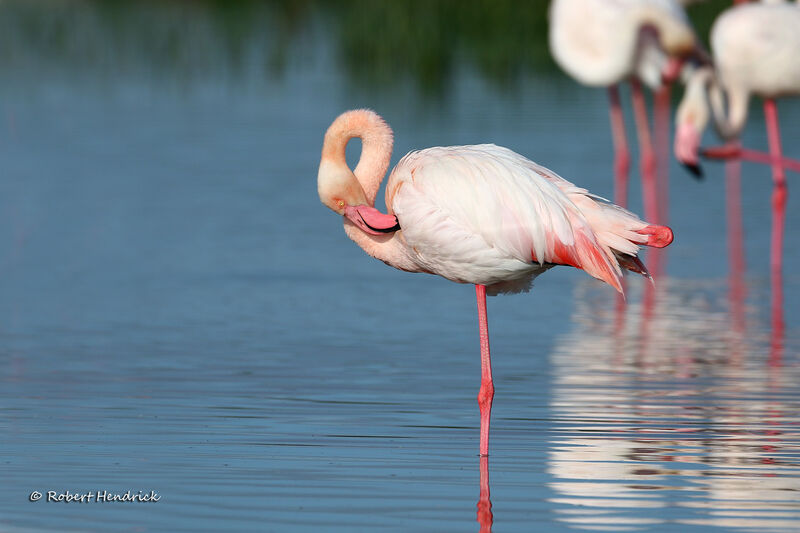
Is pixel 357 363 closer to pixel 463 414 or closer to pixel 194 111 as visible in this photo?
pixel 463 414

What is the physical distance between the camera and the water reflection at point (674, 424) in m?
5.00

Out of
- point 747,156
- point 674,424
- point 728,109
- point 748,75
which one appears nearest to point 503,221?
point 674,424

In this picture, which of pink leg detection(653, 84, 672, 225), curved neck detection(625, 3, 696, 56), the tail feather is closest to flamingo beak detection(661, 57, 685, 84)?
curved neck detection(625, 3, 696, 56)

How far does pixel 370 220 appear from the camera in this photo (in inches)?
241

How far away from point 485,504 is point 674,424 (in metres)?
1.41

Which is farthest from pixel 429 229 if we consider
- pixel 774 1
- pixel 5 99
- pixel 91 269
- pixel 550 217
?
pixel 5 99

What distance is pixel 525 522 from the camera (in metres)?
4.82

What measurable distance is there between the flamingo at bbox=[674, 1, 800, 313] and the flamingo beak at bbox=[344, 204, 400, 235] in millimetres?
6246

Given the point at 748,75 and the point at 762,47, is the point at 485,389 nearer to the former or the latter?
the point at 762,47

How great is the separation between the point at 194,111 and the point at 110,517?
1447 centimetres

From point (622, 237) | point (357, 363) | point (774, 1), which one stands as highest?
point (774, 1)

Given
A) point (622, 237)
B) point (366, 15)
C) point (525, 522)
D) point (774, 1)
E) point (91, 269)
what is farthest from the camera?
point (366, 15)

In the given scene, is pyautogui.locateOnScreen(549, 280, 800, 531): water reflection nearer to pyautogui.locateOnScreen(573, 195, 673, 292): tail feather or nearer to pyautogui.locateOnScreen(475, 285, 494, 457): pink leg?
pyautogui.locateOnScreen(475, 285, 494, 457): pink leg

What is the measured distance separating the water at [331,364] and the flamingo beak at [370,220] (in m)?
0.77
